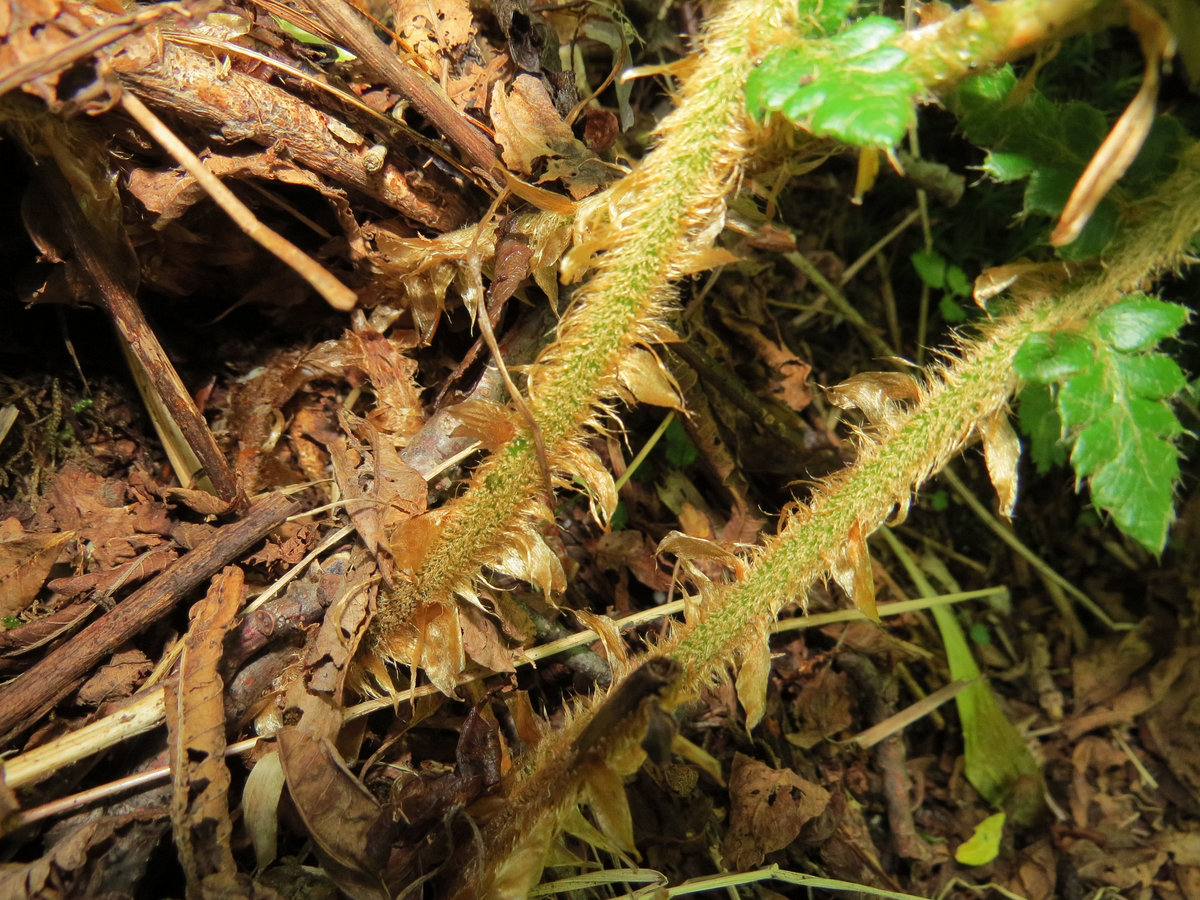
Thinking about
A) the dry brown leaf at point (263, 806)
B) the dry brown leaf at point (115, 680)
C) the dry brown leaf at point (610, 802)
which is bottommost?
the dry brown leaf at point (610, 802)

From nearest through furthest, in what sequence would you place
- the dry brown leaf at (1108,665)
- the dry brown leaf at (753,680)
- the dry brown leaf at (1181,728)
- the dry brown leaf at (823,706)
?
the dry brown leaf at (753,680), the dry brown leaf at (823,706), the dry brown leaf at (1181,728), the dry brown leaf at (1108,665)

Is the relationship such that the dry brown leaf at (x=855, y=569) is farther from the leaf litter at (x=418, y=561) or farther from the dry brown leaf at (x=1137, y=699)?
the dry brown leaf at (x=1137, y=699)

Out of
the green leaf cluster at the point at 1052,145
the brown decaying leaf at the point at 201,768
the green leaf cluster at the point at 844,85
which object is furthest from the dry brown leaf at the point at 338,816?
the green leaf cluster at the point at 1052,145

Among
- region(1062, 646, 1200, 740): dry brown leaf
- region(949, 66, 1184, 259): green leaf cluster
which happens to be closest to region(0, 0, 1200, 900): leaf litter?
region(1062, 646, 1200, 740): dry brown leaf

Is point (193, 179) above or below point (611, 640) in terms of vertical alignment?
above

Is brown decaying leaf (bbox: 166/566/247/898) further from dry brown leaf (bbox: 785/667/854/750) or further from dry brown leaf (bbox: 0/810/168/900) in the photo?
dry brown leaf (bbox: 785/667/854/750)

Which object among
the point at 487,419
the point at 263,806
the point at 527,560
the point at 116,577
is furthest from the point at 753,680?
the point at 116,577

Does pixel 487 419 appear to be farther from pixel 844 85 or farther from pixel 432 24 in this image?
pixel 432 24
